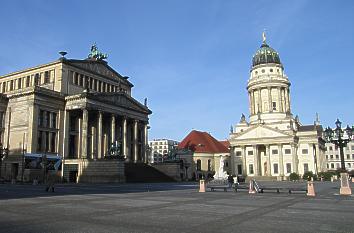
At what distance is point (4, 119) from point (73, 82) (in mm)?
14057

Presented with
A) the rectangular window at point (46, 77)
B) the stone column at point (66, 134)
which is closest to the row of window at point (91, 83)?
the rectangular window at point (46, 77)

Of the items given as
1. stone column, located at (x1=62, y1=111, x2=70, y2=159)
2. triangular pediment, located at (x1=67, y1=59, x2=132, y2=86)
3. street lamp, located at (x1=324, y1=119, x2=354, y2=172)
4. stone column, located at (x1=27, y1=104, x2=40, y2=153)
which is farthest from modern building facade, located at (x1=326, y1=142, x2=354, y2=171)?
street lamp, located at (x1=324, y1=119, x2=354, y2=172)

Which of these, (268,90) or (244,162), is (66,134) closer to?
(244,162)

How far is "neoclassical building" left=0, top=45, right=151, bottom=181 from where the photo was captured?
5825 cm

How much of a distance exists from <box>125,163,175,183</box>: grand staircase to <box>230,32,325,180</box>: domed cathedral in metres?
41.4

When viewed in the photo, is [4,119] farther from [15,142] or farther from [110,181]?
[110,181]

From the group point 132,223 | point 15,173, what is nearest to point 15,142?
point 15,173

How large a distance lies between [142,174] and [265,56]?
6716cm

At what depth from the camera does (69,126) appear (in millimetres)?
65438

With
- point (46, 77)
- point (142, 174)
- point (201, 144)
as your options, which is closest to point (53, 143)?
point (46, 77)

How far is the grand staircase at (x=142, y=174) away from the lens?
58519mm

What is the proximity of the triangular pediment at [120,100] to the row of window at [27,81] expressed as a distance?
408 inches

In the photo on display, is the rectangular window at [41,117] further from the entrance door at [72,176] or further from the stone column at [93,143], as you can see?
the stone column at [93,143]

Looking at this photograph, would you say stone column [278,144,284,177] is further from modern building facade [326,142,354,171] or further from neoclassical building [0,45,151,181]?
modern building facade [326,142,354,171]
